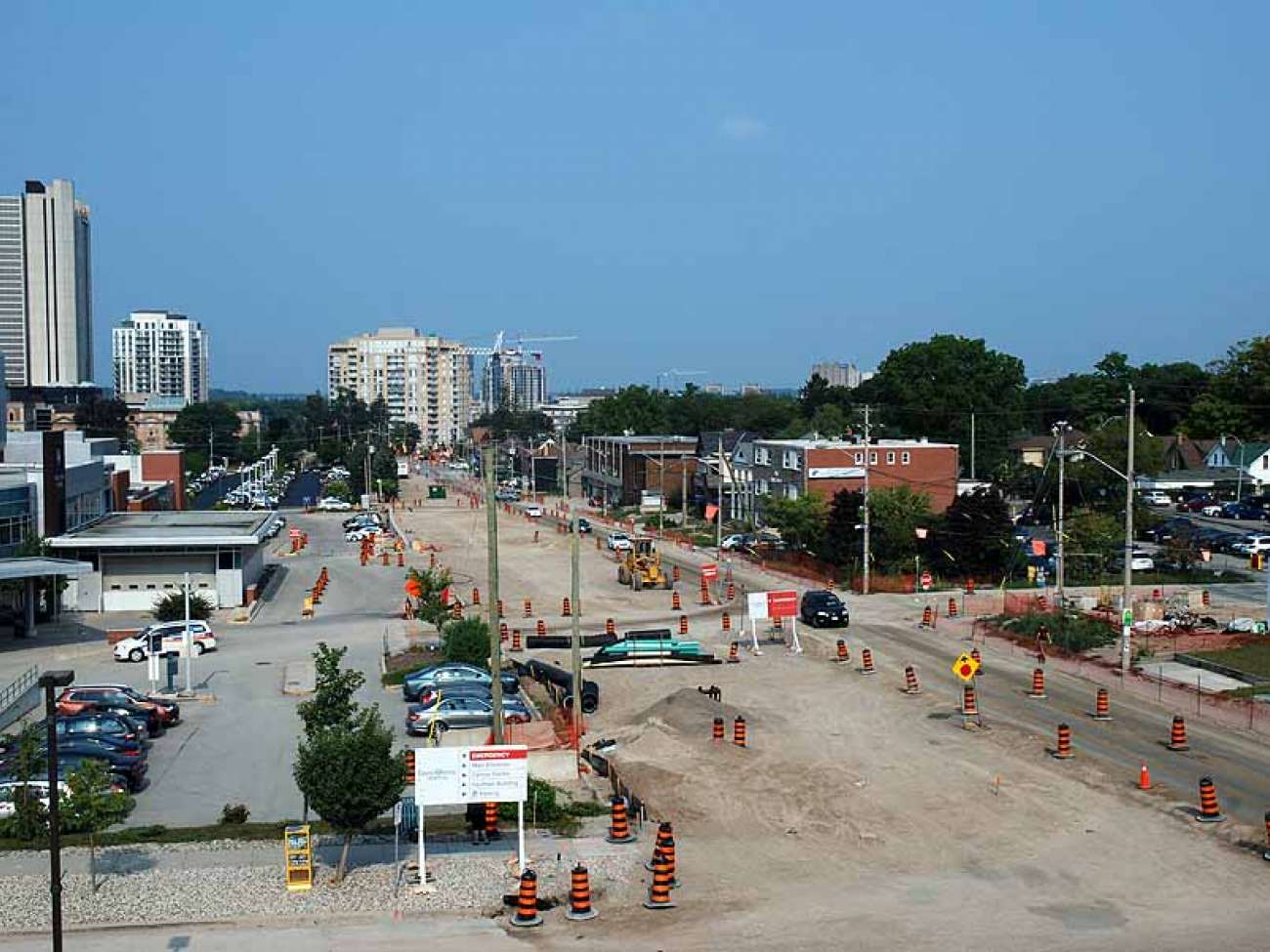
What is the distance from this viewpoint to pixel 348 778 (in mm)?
21781

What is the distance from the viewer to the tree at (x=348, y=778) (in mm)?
21797

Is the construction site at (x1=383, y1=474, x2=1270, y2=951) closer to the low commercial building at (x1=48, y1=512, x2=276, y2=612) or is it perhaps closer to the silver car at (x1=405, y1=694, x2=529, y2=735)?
the silver car at (x1=405, y1=694, x2=529, y2=735)

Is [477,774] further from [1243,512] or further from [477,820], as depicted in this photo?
[1243,512]

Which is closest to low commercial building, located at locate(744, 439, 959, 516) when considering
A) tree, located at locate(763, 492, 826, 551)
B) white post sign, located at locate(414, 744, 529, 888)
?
tree, located at locate(763, 492, 826, 551)

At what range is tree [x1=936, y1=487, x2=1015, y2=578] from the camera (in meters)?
63.3

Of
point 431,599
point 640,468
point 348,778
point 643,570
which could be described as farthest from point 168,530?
point 640,468

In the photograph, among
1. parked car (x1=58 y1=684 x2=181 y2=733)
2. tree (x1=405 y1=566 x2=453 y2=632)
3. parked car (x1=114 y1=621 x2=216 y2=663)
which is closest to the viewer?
parked car (x1=58 y1=684 x2=181 y2=733)

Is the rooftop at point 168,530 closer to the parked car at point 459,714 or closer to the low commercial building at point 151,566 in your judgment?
the low commercial building at point 151,566

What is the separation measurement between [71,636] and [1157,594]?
42.3 m

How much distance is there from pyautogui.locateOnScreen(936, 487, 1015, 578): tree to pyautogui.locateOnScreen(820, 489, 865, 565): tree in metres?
3.76

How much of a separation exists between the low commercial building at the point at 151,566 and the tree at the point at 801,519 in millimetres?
26013

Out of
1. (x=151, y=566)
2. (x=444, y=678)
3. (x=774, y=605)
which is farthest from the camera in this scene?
(x=151, y=566)

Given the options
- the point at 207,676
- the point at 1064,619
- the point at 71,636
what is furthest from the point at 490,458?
the point at 71,636

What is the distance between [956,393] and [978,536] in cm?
6450
